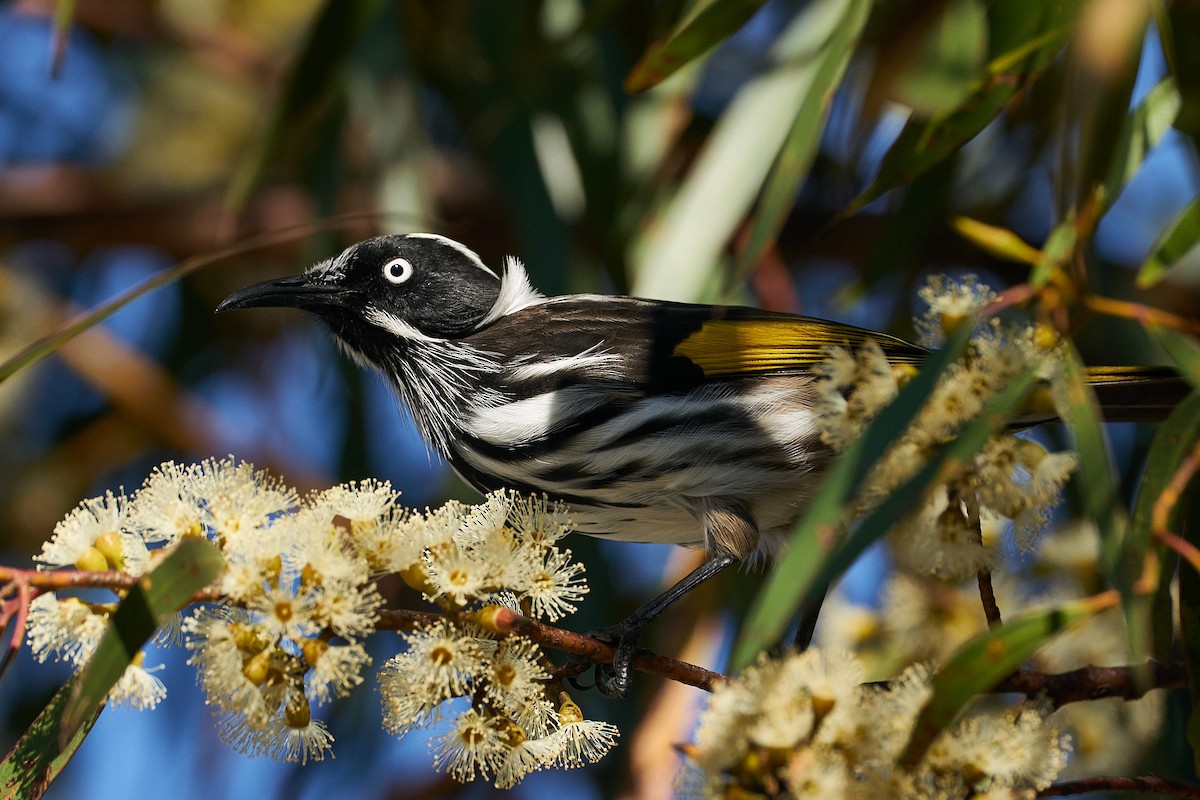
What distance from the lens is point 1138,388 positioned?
2.22 metres

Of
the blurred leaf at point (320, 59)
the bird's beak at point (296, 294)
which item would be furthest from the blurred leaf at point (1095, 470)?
the blurred leaf at point (320, 59)

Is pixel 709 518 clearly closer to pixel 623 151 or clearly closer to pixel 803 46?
pixel 803 46

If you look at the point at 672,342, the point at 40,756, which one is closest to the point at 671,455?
the point at 672,342

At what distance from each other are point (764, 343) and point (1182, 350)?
1.25 metres

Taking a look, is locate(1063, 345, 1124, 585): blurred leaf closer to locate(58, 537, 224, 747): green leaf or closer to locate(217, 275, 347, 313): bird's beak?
locate(58, 537, 224, 747): green leaf

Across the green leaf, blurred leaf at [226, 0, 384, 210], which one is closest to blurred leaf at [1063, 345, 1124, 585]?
the green leaf

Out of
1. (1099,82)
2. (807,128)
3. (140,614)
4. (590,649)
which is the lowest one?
(140,614)

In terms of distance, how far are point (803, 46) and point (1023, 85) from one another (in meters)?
0.90

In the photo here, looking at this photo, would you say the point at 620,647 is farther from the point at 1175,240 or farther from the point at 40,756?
the point at 1175,240

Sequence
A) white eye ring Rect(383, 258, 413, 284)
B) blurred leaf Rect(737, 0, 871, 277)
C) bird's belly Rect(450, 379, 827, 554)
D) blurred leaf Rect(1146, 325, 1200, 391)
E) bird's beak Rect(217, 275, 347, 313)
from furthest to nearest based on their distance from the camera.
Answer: white eye ring Rect(383, 258, 413, 284) → bird's beak Rect(217, 275, 347, 313) → bird's belly Rect(450, 379, 827, 554) → blurred leaf Rect(737, 0, 871, 277) → blurred leaf Rect(1146, 325, 1200, 391)

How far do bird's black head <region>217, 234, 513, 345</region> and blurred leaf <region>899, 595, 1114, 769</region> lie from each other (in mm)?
1736

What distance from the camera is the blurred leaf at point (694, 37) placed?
202cm

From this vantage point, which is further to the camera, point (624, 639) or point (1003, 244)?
point (624, 639)

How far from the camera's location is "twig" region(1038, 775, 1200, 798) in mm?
1493
